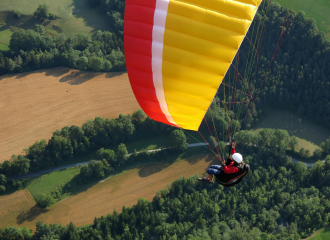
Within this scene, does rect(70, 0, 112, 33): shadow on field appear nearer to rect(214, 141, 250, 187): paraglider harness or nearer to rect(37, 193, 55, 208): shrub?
rect(37, 193, 55, 208): shrub

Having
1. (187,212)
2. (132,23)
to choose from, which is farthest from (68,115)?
(132,23)

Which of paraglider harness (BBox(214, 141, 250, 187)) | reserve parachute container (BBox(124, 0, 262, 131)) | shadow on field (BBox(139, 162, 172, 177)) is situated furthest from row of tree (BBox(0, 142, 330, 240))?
reserve parachute container (BBox(124, 0, 262, 131))

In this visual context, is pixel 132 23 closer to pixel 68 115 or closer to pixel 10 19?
pixel 68 115

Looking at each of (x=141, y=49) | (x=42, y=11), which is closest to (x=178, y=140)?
(x=141, y=49)

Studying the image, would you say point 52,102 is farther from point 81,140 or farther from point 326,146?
point 326,146

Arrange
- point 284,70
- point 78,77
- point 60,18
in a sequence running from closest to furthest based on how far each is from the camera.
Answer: point 284,70 → point 78,77 → point 60,18
